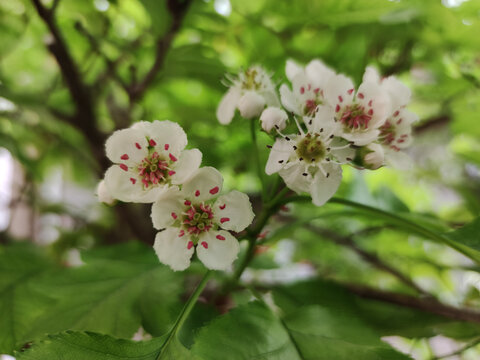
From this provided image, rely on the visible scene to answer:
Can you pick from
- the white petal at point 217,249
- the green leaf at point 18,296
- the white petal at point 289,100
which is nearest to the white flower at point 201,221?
the white petal at point 217,249

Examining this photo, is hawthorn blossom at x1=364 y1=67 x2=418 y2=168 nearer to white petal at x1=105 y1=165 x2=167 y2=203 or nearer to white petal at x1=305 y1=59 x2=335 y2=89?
white petal at x1=305 y1=59 x2=335 y2=89

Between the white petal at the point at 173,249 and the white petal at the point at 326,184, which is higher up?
the white petal at the point at 326,184

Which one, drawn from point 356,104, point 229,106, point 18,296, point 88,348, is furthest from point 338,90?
point 18,296

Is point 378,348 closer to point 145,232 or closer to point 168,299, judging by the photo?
point 168,299

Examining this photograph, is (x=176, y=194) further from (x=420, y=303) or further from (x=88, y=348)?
(x=420, y=303)

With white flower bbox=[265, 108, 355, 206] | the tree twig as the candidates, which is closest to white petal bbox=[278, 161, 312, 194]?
white flower bbox=[265, 108, 355, 206]

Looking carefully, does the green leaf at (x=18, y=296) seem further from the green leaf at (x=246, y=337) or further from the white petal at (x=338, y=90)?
the white petal at (x=338, y=90)
